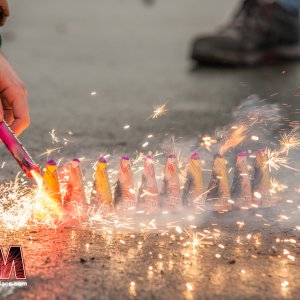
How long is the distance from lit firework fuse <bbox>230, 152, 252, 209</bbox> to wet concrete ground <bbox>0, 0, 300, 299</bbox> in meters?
0.25

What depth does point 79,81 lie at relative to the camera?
1072 cm

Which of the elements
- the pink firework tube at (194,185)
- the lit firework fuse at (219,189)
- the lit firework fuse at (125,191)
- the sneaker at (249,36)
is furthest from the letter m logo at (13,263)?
the sneaker at (249,36)

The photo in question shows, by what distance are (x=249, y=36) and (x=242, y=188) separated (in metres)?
6.61

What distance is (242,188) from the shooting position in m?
5.26

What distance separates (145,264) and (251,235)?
0.83 m

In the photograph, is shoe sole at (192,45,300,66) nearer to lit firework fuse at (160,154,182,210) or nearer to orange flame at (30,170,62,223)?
lit firework fuse at (160,154,182,210)

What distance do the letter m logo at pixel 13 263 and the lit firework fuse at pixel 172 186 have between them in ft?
3.75

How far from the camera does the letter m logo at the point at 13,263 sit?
4098 millimetres

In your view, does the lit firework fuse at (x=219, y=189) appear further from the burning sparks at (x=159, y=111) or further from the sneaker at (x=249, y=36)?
the sneaker at (x=249, y=36)

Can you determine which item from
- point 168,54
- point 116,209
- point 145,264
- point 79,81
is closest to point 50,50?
point 168,54

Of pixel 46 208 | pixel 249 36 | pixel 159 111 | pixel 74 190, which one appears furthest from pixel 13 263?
pixel 249 36

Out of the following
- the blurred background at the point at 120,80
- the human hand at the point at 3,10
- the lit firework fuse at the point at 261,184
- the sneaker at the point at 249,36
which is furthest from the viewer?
the sneaker at the point at 249,36

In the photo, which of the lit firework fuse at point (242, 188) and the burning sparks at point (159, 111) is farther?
the burning sparks at point (159, 111)

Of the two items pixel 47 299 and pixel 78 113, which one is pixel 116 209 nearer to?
pixel 47 299
